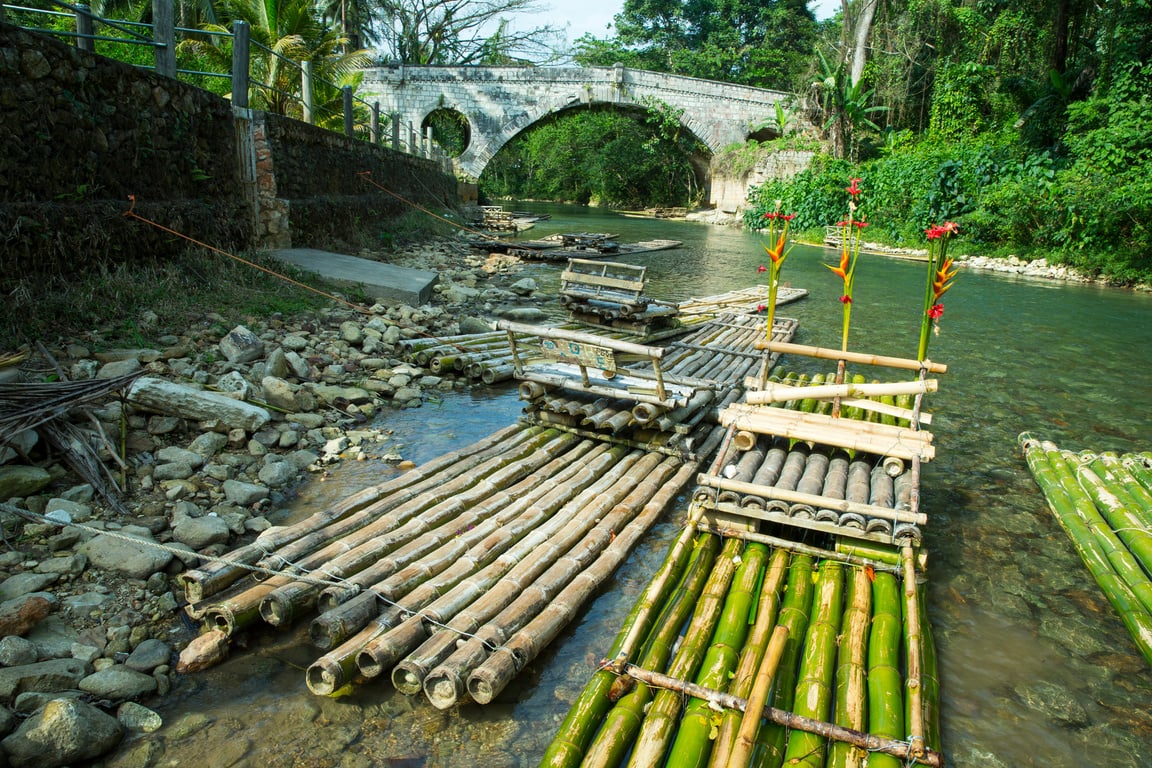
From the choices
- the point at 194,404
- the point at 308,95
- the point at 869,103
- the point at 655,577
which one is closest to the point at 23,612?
the point at 194,404

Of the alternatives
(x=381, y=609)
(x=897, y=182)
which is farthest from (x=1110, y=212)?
(x=381, y=609)

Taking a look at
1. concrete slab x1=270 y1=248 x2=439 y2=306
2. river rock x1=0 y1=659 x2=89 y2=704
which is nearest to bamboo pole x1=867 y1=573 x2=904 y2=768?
river rock x1=0 y1=659 x2=89 y2=704

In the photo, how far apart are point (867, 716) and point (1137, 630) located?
2089mm

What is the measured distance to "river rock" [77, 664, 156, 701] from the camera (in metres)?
3.08

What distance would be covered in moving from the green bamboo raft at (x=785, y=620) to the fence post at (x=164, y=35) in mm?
7560

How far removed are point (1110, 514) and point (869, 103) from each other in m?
31.7

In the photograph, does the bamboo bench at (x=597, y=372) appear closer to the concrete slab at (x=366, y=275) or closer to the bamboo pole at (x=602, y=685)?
the bamboo pole at (x=602, y=685)

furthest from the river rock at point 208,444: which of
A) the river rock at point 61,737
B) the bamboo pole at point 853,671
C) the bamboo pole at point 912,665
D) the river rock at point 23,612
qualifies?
the bamboo pole at point 912,665

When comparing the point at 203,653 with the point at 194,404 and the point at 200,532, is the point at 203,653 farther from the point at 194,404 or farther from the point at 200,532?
the point at 194,404

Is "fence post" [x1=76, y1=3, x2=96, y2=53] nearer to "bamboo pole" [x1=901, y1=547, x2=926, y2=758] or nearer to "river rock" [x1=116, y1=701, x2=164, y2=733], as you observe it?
"river rock" [x1=116, y1=701, x2=164, y2=733]

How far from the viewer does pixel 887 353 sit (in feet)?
34.4

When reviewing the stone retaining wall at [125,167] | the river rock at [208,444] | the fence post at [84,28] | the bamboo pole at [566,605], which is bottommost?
the bamboo pole at [566,605]

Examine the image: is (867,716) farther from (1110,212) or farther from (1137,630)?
(1110,212)

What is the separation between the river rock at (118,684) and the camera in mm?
3080
